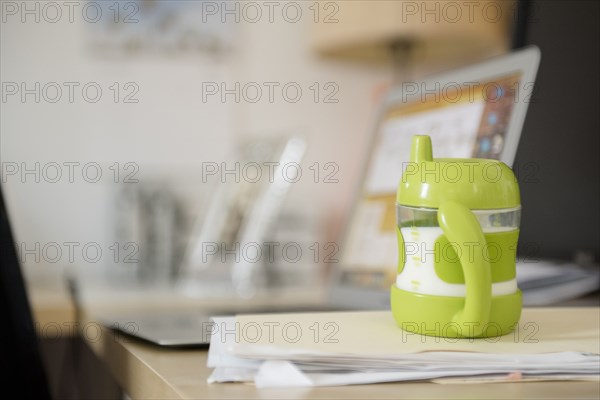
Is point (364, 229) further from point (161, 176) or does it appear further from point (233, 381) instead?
point (161, 176)

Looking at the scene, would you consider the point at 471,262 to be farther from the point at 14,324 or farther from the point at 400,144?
the point at 400,144

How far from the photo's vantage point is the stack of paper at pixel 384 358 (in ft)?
1.69

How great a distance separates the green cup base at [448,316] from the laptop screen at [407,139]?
305 millimetres

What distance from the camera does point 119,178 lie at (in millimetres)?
2469

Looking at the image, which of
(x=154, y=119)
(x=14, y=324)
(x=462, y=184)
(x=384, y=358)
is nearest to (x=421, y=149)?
(x=462, y=184)

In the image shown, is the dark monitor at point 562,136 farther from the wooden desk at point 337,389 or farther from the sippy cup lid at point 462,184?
the wooden desk at point 337,389

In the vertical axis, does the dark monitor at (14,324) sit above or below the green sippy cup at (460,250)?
below

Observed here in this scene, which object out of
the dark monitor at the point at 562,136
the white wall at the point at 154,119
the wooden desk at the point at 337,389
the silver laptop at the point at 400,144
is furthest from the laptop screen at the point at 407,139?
the white wall at the point at 154,119

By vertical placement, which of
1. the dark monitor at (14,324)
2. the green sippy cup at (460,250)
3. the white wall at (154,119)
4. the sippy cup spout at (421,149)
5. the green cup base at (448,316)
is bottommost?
the white wall at (154,119)

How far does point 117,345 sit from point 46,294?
815 mm

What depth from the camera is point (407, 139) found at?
113cm

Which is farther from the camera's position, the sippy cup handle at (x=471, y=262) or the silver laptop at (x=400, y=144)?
the silver laptop at (x=400, y=144)

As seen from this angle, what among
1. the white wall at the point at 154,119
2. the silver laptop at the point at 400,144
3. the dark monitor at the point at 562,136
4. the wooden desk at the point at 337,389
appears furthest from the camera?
the white wall at the point at 154,119

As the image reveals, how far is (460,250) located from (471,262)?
0.04 ft
